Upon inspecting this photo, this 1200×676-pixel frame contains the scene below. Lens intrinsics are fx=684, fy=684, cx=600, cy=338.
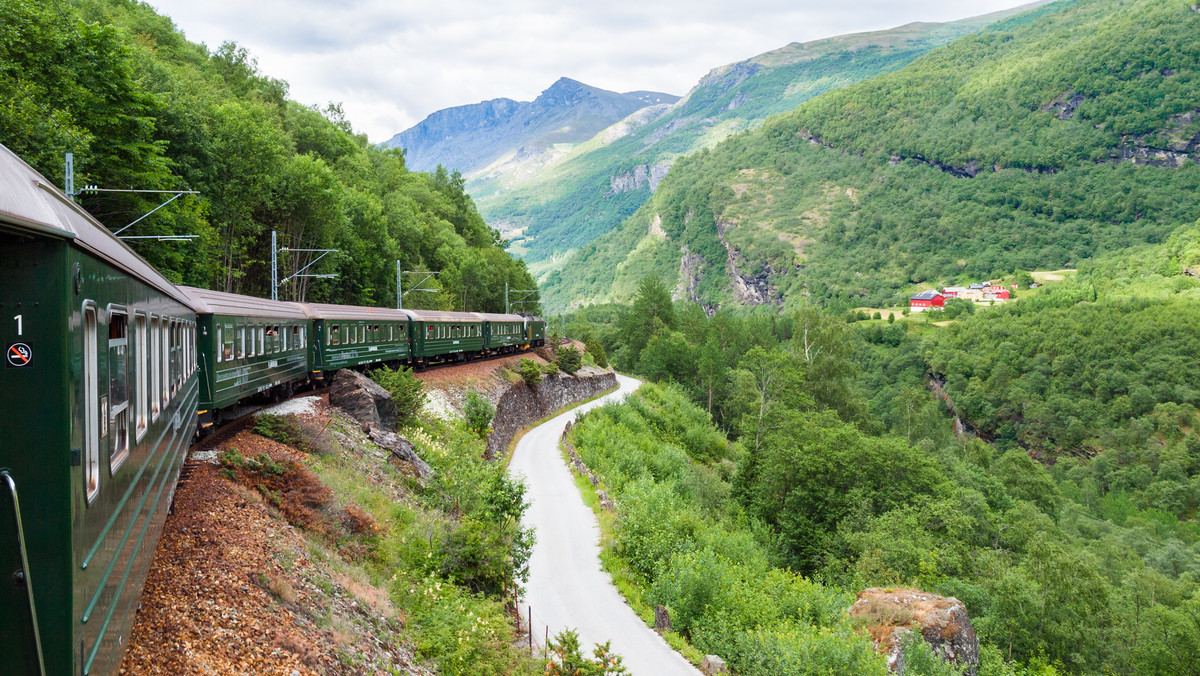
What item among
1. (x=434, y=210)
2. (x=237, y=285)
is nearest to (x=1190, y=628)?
(x=237, y=285)

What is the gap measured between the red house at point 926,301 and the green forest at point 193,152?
135 m

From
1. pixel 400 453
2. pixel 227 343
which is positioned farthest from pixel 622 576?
pixel 227 343

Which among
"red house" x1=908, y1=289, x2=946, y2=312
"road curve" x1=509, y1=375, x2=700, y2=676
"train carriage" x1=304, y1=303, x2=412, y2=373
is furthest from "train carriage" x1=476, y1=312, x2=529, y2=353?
"red house" x1=908, y1=289, x2=946, y2=312

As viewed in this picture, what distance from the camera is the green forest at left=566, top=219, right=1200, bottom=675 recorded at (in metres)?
19.9

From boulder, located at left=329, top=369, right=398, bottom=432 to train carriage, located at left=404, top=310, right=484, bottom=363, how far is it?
1069cm

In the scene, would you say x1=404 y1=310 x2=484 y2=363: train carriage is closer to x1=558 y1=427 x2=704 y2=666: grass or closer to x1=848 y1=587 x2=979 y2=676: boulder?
x1=558 y1=427 x2=704 y2=666: grass

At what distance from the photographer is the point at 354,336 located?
27.3m

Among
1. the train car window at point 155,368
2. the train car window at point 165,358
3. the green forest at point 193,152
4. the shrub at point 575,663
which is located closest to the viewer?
the train car window at point 155,368

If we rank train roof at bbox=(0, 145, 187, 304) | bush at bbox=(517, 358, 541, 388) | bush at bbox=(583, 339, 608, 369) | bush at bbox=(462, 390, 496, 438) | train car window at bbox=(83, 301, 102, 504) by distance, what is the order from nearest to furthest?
train roof at bbox=(0, 145, 187, 304), train car window at bbox=(83, 301, 102, 504), bush at bbox=(462, 390, 496, 438), bush at bbox=(517, 358, 541, 388), bush at bbox=(583, 339, 608, 369)

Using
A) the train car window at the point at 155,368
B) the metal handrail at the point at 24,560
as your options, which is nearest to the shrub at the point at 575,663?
the train car window at the point at 155,368

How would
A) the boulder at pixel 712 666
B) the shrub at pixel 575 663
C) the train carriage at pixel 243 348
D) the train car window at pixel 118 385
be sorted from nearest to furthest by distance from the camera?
the train car window at pixel 118 385
the shrub at pixel 575 663
the train carriage at pixel 243 348
the boulder at pixel 712 666

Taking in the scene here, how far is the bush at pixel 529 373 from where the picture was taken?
4597cm

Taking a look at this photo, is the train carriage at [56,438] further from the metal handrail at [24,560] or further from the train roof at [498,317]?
the train roof at [498,317]

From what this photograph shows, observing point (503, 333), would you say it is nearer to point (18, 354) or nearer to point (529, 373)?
point (529, 373)
